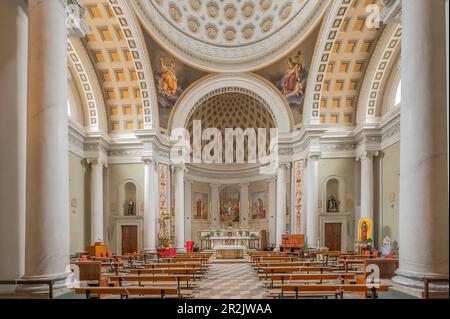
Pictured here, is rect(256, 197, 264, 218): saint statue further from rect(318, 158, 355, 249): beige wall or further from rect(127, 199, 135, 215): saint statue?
rect(127, 199, 135, 215): saint statue

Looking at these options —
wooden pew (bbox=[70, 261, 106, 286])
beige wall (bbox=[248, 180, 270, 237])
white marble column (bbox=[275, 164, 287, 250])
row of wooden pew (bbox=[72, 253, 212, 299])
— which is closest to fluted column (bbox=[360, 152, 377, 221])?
white marble column (bbox=[275, 164, 287, 250])

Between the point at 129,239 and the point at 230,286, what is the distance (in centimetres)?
1416

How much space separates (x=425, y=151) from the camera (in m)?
7.12

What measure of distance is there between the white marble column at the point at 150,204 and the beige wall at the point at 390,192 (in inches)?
546

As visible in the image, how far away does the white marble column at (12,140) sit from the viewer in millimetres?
8297

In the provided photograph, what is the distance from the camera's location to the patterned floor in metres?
12.2

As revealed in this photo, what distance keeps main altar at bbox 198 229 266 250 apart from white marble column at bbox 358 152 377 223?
36.3ft

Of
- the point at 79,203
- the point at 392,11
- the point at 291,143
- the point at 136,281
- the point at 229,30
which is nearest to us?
the point at 392,11

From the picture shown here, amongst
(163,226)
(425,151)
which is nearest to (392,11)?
(425,151)

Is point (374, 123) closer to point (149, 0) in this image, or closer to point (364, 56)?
point (364, 56)

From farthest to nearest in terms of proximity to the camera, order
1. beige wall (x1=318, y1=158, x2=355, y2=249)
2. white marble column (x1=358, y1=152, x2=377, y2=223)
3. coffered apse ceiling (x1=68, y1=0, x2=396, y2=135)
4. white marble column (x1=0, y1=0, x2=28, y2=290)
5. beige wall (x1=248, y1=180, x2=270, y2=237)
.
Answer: beige wall (x1=248, y1=180, x2=270, y2=237) → beige wall (x1=318, y1=158, x2=355, y2=249) → white marble column (x1=358, y1=152, x2=377, y2=223) → coffered apse ceiling (x1=68, y1=0, x2=396, y2=135) → white marble column (x1=0, y1=0, x2=28, y2=290)

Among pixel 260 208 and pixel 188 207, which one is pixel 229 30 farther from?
pixel 260 208

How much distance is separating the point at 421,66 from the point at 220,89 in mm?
23463

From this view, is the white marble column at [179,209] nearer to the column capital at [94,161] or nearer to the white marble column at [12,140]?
the column capital at [94,161]
